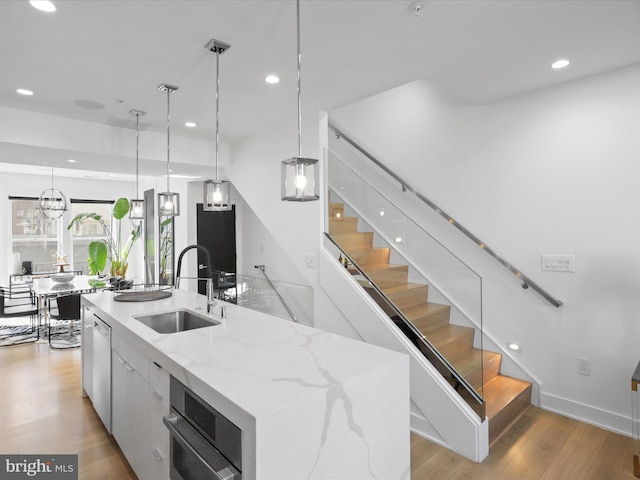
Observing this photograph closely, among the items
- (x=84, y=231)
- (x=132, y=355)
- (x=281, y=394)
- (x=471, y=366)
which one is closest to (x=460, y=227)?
(x=471, y=366)

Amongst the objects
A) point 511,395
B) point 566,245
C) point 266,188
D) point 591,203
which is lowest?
point 511,395

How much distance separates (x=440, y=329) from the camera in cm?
300

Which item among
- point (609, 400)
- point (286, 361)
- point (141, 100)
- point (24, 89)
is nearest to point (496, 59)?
point (286, 361)

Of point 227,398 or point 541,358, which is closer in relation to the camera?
point 227,398

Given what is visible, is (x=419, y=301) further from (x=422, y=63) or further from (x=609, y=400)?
(x=422, y=63)

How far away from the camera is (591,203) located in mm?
2900

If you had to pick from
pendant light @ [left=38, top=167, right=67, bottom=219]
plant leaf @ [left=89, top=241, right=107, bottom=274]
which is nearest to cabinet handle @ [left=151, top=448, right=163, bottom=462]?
plant leaf @ [left=89, top=241, right=107, bottom=274]

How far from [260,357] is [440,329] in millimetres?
1853

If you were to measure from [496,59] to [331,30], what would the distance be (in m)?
1.20

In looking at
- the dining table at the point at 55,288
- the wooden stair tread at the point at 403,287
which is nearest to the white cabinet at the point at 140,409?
the wooden stair tread at the point at 403,287

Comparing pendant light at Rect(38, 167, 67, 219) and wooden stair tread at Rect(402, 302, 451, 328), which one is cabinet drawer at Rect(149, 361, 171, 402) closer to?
wooden stair tread at Rect(402, 302, 451, 328)

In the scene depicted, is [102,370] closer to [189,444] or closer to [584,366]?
[189,444]

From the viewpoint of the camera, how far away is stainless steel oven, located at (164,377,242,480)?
123cm

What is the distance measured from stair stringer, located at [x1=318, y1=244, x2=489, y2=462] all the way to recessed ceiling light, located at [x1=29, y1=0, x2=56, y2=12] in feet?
8.51
